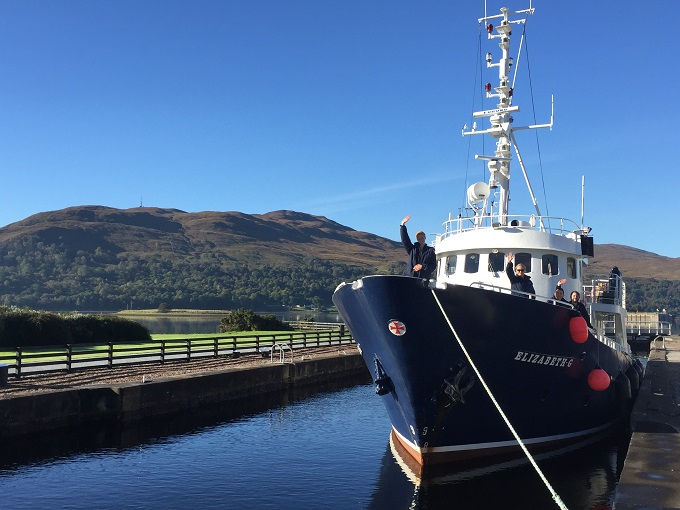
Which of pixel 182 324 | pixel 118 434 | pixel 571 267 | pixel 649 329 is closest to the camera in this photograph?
pixel 118 434

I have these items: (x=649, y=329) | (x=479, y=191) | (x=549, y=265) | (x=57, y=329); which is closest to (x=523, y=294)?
(x=549, y=265)

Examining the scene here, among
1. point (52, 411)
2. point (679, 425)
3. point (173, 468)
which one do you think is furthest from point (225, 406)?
point (679, 425)

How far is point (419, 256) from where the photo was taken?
1421cm

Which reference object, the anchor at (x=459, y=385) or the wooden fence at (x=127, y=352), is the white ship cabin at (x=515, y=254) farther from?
the wooden fence at (x=127, y=352)

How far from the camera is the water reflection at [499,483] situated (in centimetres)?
1283

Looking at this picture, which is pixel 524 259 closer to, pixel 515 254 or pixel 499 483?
pixel 515 254

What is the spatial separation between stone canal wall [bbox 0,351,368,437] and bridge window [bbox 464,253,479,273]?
984cm

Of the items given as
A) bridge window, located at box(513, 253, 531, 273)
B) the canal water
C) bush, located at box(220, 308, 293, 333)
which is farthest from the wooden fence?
bridge window, located at box(513, 253, 531, 273)

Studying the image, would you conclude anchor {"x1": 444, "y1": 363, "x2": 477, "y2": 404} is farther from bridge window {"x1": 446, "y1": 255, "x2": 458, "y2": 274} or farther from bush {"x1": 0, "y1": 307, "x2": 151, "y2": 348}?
bush {"x1": 0, "y1": 307, "x2": 151, "y2": 348}

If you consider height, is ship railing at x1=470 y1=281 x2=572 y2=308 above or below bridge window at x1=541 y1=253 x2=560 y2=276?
below

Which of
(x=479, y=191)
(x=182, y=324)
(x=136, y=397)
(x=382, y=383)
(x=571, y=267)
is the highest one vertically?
(x=479, y=191)

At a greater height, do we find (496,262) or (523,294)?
(496,262)

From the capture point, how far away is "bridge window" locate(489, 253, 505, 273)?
17797mm

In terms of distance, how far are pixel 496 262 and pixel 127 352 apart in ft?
59.9
